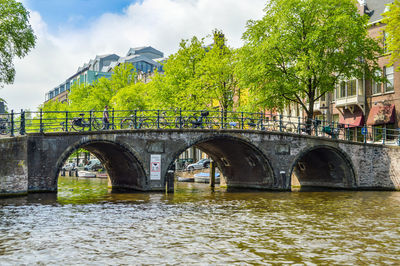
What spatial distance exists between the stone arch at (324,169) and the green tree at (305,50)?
99.6 inches

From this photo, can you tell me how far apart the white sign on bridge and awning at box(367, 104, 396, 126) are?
18.9m

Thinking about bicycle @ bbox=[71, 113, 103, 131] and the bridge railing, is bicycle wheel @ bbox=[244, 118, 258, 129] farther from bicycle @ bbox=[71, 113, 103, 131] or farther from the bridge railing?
bicycle @ bbox=[71, 113, 103, 131]

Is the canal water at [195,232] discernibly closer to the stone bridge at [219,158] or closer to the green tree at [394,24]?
the stone bridge at [219,158]

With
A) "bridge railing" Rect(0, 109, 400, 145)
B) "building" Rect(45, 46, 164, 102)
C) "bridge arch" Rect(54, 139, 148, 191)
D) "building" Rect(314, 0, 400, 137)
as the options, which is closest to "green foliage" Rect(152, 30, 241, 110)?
"bridge railing" Rect(0, 109, 400, 145)

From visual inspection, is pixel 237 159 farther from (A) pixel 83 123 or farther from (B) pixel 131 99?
(B) pixel 131 99

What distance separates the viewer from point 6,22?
2653 centimetres

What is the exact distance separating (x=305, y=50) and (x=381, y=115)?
30.3 ft

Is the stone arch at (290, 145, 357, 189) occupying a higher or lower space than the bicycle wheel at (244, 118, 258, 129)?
lower

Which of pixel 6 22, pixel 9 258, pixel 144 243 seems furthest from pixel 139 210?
pixel 6 22

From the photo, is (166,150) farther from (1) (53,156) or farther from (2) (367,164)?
(2) (367,164)

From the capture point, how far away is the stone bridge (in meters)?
20.3

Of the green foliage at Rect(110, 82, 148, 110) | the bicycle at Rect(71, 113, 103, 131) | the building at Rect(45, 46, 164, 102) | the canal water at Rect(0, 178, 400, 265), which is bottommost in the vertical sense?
the canal water at Rect(0, 178, 400, 265)

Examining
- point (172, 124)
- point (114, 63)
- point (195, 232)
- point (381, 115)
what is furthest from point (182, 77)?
point (114, 63)

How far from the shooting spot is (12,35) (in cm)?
2684
